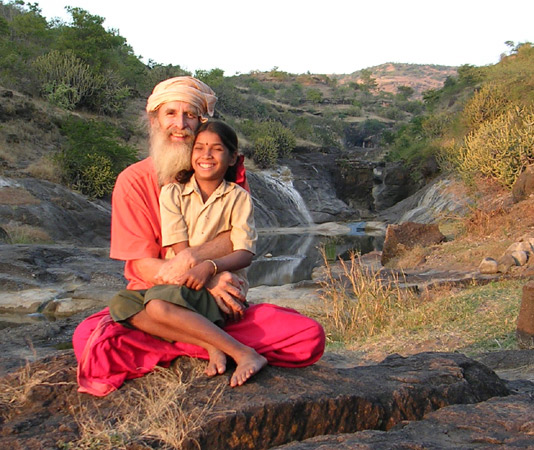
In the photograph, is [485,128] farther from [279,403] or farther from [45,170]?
[279,403]

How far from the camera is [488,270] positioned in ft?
32.9

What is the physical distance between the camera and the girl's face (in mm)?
3180

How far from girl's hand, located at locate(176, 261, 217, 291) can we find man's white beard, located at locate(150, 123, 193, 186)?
1.93 ft

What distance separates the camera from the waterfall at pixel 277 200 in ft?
87.2

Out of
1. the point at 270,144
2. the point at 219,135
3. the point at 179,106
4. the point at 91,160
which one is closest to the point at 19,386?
the point at 219,135

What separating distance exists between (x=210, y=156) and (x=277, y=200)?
2489cm

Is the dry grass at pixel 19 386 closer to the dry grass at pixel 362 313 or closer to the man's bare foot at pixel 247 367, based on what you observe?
the man's bare foot at pixel 247 367

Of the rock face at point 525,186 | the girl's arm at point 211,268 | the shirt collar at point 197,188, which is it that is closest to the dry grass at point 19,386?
the girl's arm at point 211,268

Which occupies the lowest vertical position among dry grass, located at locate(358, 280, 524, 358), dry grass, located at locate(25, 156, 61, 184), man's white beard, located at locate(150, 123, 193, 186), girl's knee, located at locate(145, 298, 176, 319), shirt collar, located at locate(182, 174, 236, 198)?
dry grass, located at locate(358, 280, 524, 358)

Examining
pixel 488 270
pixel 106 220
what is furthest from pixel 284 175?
pixel 488 270

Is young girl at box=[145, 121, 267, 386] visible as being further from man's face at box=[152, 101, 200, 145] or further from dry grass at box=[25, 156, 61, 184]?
dry grass at box=[25, 156, 61, 184]

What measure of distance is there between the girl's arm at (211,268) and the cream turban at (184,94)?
947mm

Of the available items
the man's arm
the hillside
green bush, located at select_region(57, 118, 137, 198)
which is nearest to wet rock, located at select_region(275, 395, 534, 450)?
the man's arm

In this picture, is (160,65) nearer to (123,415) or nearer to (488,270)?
(488,270)
